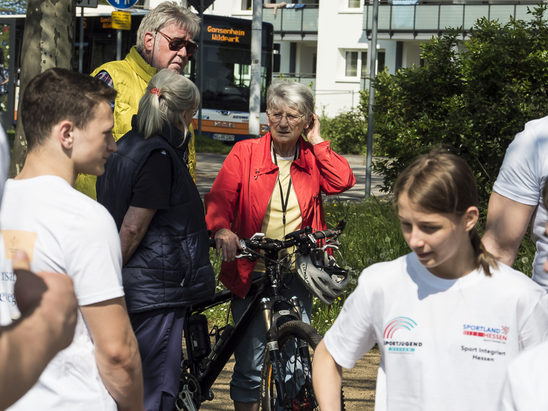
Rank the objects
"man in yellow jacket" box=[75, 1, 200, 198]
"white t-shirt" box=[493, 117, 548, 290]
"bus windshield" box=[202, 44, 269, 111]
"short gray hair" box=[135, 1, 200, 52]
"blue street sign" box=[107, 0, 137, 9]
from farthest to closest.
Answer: "bus windshield" box=[202, 44, 269, 111] → "blue street sign" box=[107, 0, 137, 9] → "short gray hair" box=[135, 1, 200, 52] → "man in yellow jacket" box=[75, 1, 200, 198] → "white t-shirt" box=[493, 117, 548, 290]

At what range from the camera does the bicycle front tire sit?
15.6 ft

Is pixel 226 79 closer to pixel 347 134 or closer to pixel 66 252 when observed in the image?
pixel 347 134

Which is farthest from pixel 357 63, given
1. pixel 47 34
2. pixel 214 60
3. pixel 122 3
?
pixel 47 34

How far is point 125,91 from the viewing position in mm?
4926

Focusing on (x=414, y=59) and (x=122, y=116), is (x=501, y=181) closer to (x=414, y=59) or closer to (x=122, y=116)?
(x=122, y=116)

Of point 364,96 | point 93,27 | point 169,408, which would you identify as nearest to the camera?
point 169,408

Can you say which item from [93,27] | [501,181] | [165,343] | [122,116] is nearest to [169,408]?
[165,343]

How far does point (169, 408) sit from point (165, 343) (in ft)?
1.02

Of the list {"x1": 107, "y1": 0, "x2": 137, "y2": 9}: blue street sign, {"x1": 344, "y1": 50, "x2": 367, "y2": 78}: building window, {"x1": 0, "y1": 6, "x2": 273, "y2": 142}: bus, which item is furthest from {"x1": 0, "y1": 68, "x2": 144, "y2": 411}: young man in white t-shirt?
{"x1": 344, "y1": 50, "x2": 367, "y2": 78}: building window

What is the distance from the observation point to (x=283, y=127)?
507cm

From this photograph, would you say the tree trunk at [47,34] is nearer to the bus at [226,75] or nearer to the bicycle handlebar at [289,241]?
the bicycle handlebar at [289,241]

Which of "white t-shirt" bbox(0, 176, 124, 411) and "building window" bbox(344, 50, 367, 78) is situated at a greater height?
"building window" bbox(344, 50, 367, 78)

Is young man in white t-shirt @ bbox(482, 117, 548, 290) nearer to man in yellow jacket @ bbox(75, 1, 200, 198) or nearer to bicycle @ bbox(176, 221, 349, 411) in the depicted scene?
bicycle @ bbox(176, 221, 349, 411)

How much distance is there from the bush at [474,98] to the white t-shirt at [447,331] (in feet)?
21.9
